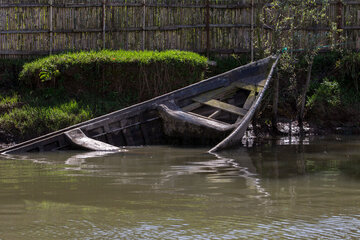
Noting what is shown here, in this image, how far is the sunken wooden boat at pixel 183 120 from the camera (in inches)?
362

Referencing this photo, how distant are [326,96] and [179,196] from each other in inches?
328

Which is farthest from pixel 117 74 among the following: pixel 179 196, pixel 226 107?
pixel 179 196

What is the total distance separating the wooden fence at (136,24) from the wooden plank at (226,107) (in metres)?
3.84

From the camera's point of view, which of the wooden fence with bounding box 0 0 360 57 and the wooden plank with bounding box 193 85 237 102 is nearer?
the wooden plank with bounding box 193 85 237 102

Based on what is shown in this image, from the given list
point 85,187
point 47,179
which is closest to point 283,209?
point 85,187

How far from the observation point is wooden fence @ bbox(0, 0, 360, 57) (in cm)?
1420

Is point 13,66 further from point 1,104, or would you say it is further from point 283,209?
point 283,209

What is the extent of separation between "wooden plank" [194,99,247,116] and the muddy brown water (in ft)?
6.91

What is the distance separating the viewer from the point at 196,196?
17.2 ft

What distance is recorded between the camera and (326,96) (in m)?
12.8

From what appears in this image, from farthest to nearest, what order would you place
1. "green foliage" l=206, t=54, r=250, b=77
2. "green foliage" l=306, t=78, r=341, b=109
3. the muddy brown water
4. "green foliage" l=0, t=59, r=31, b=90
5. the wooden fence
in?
1. the wooden fence
2. "green foliage" l=206, t=54, r=250, b=77
3. "green foliage" l=0, t=59, r=31, b=90
4. "green foliage" l=306, t=78, r=341, b=109
5. the muddy brown water

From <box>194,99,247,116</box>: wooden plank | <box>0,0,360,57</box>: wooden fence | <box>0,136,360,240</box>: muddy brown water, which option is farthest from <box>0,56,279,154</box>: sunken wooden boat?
<box>0,0,360,57</box>: wooden fence

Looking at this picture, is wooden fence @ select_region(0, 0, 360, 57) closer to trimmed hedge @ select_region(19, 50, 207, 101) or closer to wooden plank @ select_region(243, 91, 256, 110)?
trimmed hedge @ select_region(19, 50, 207, 101)

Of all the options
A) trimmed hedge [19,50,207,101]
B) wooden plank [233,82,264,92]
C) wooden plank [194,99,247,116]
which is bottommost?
wooden plank [194,99,247,116]
